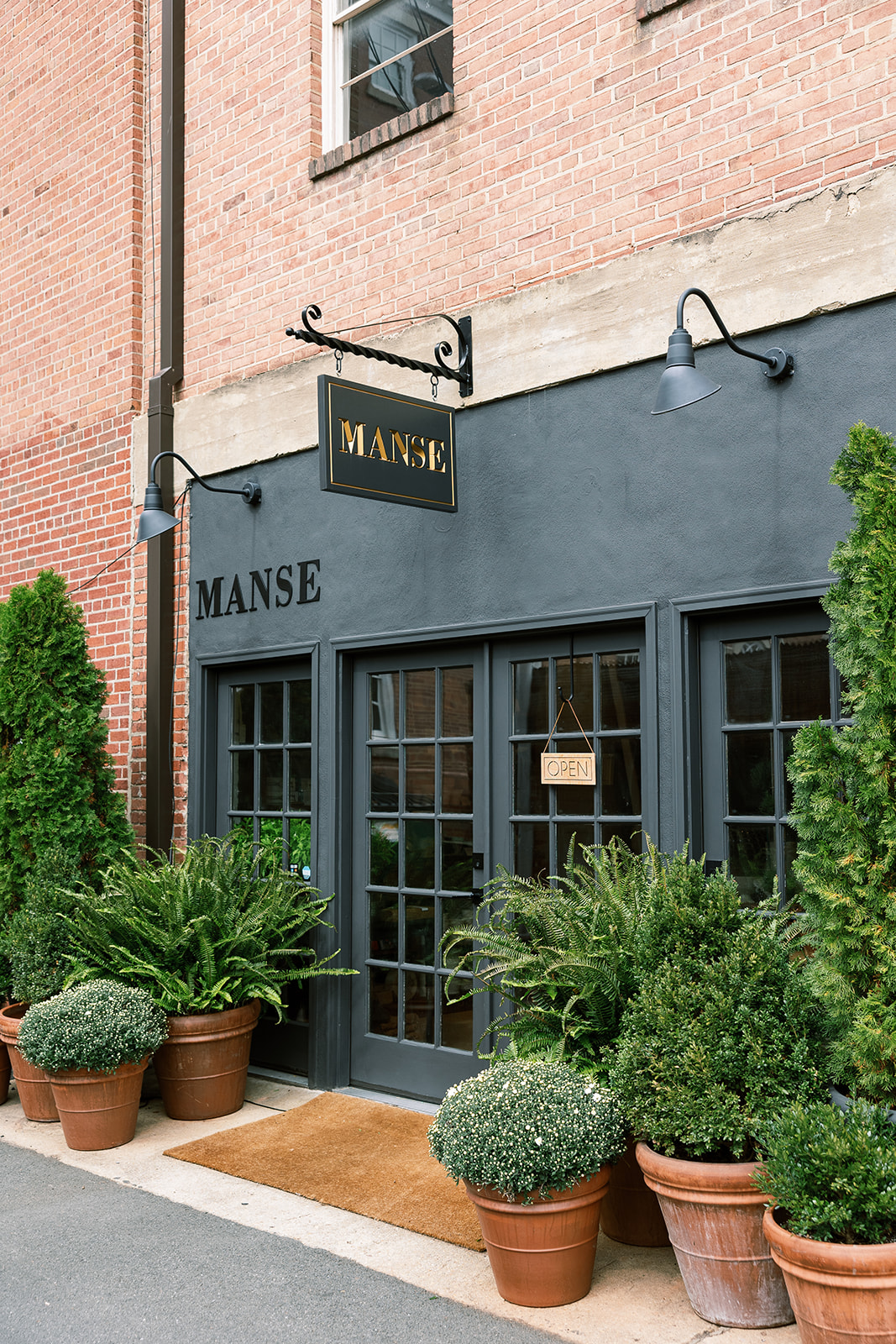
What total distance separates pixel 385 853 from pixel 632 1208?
2.40 meters

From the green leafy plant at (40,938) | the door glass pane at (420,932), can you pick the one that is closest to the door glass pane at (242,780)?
the green leafy plant at (40,938)

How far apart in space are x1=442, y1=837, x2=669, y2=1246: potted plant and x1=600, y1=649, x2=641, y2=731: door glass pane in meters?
0.58

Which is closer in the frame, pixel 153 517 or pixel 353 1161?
pixel 353 1161

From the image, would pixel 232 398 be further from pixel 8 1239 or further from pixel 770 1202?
pixel 770 1202

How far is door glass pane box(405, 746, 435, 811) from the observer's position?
587cm

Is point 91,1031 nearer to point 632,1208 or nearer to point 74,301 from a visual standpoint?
point 632,1208

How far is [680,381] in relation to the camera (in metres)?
4.00

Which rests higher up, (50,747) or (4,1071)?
(50,747)

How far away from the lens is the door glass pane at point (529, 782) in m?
5.38

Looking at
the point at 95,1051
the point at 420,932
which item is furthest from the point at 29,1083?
the point at 420,932

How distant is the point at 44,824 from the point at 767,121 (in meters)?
4.87

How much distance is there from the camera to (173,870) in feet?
Answer: 19.9

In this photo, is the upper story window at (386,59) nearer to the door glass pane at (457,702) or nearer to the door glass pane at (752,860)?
the door glass pane at (457,702)

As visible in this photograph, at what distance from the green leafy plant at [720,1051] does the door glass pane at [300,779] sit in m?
3.08
